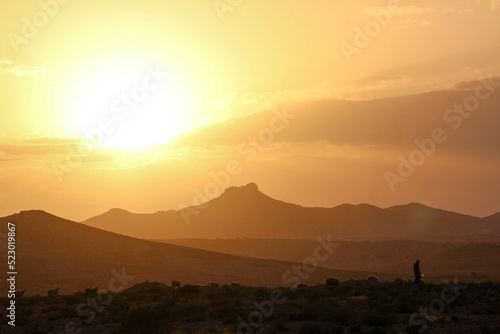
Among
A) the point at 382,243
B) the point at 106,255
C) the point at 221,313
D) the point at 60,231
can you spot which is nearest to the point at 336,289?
the point at 221,313

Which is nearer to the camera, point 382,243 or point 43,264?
point 43,264

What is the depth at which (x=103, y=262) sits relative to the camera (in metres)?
102

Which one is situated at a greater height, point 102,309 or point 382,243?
point 382,243

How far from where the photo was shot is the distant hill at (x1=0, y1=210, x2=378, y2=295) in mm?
86375

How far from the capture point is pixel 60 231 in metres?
118

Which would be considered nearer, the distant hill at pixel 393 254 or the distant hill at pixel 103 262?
the distant hill at pixel 103 262

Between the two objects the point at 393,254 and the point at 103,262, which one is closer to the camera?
the point at 103,262

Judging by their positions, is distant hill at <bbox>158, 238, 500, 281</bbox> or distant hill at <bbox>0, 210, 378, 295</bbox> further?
distant hill at <bbox>158, 238, 500, 281</bbox>

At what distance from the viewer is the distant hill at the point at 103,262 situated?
86.4m

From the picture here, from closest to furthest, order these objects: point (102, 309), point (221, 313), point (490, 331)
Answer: point (490, 331) < point (221, 313) < point (102, 309)

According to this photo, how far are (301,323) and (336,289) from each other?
13.6m

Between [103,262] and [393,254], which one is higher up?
[393,254]

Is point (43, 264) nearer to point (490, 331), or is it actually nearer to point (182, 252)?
point (182, 252)

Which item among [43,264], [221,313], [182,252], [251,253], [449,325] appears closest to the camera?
[449,325]
